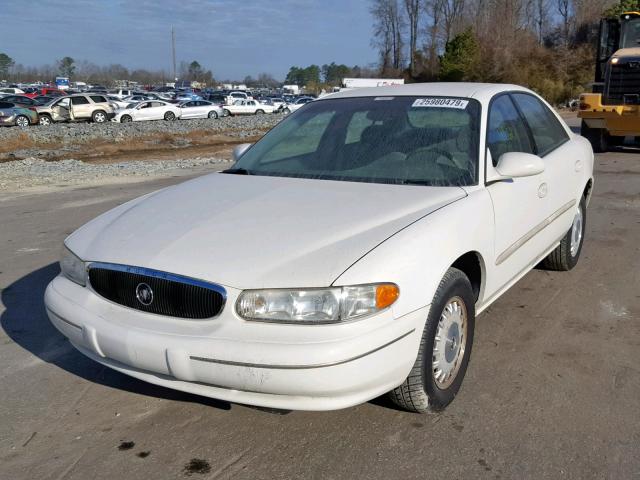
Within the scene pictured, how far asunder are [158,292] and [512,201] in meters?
2.17

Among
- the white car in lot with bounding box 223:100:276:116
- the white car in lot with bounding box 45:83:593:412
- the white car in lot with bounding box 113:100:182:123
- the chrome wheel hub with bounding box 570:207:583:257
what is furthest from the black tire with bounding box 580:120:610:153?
the white car in lot with bounding box 223:100:276:116

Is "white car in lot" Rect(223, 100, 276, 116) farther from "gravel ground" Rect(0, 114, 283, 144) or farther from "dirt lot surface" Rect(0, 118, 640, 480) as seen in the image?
"dirt lot surface" Rect(0, 118, 640, 480)

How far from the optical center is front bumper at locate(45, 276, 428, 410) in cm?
265

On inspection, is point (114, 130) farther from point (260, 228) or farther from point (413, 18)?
point (413, 18)

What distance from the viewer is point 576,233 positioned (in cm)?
565

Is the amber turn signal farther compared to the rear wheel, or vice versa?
the rear wheel

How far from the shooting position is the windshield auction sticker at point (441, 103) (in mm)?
4094

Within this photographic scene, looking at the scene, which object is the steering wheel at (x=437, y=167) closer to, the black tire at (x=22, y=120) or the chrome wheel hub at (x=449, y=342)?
the chrome wheel hub at (x=449, y=342)

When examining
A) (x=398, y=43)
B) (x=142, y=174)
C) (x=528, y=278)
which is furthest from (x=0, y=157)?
(x=398, y=43)

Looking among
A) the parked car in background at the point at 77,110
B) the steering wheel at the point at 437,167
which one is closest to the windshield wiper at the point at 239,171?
→ the steering wheel at the point at 437,167

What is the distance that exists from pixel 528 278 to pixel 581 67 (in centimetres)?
4627

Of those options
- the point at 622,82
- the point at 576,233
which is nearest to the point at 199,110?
the point at 622,82

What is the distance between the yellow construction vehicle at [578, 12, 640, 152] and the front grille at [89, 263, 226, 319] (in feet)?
45.2

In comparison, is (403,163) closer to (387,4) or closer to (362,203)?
(362,203)
